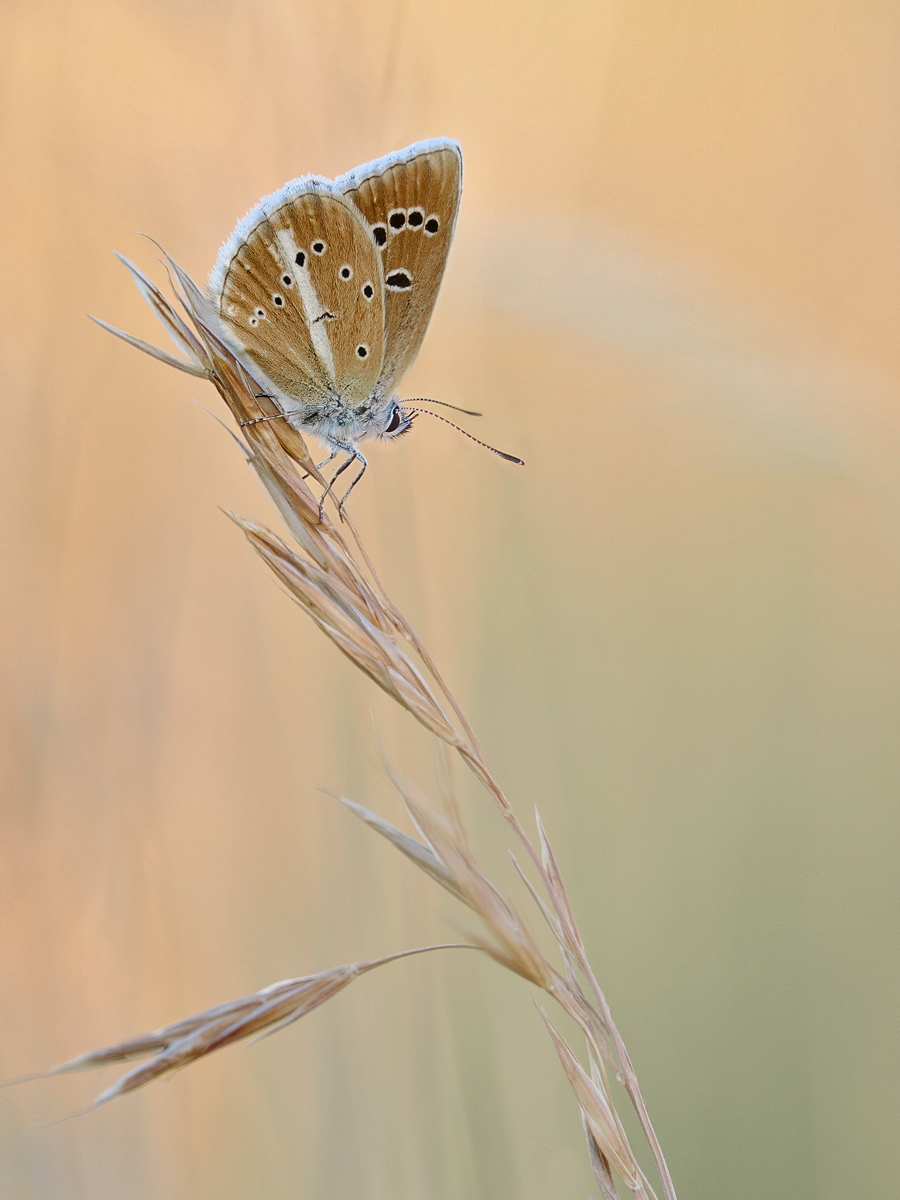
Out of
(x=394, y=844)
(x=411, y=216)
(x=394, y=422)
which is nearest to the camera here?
(x=394, y=844)

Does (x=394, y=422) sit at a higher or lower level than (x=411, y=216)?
lower

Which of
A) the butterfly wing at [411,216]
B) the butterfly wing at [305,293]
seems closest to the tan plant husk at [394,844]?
the butterfly wing at [305,293]

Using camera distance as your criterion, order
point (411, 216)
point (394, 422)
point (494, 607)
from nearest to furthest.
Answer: point (411, 216)
point (394, 422)
point (494, 607)

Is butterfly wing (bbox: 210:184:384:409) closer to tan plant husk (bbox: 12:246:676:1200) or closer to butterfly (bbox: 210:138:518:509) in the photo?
butterfly (bbox: 210:138:518:509)

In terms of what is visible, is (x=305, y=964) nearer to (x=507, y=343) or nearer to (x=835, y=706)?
(x=835, y=706)


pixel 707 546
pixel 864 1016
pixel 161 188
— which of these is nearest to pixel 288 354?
pixel 161 188

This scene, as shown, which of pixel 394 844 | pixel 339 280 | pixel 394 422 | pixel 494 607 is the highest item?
pixel 339 280

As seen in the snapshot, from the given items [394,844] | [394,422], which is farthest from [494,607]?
[394,844]

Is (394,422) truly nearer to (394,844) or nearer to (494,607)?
(494,607)
